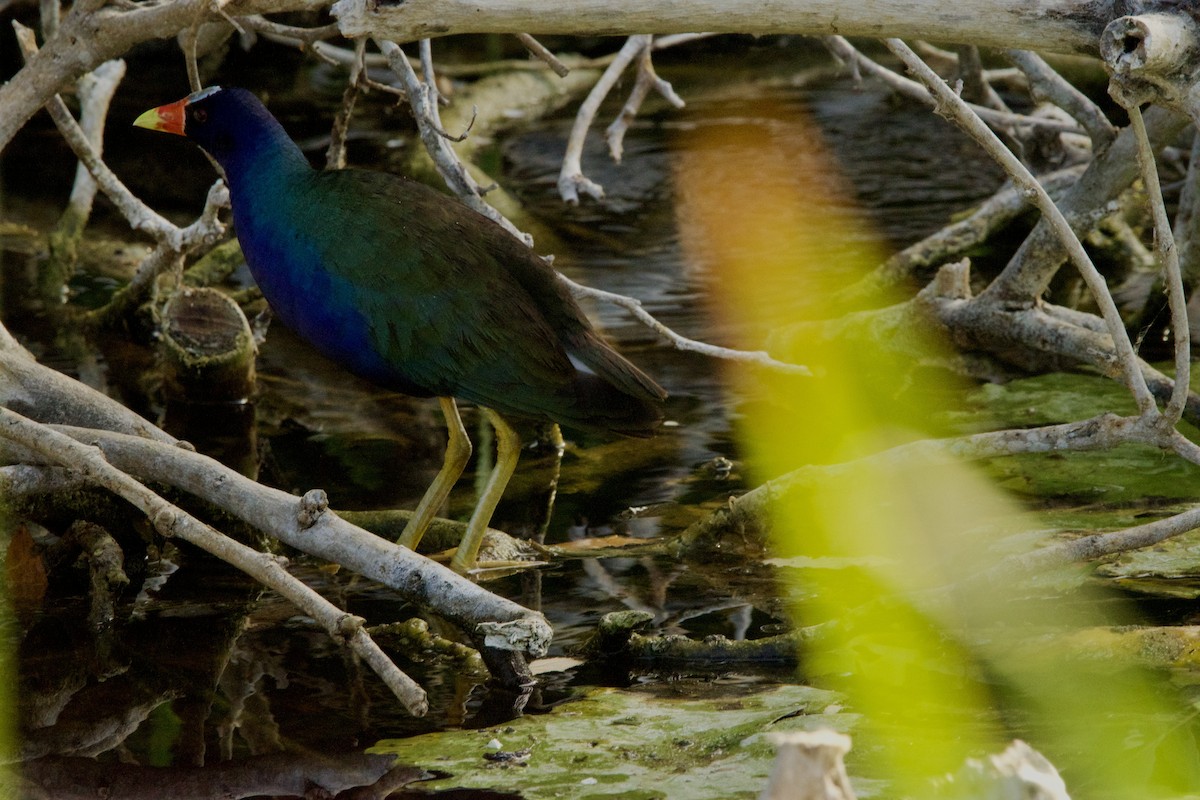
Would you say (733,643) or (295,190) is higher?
(295,190)

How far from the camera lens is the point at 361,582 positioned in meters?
4.20

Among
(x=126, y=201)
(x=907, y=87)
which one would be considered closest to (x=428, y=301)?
(x=126, y=201)

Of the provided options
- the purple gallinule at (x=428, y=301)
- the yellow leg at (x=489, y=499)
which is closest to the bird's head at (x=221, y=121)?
the purple gallinule at (x=428, y=301)

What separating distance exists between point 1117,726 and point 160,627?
237 cm

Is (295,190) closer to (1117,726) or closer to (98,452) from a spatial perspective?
(98,452)

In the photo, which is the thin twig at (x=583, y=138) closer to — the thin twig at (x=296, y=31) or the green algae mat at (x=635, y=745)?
the thin twig at (x=296, y=31)

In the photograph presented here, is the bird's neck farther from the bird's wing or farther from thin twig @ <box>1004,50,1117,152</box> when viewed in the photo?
thin twig @ <box>1004,50,1117,152</box>

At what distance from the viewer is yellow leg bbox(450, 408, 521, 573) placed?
425 centimetres

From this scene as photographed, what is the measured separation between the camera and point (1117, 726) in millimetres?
3047

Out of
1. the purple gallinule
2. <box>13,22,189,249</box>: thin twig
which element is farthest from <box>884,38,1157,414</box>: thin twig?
<box>13,22,189,249</box>: thin twig

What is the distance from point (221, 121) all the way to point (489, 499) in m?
1.41

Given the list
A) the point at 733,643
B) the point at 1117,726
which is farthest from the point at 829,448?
the point at 1117,726

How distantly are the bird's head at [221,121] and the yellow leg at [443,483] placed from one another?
96 centimetres

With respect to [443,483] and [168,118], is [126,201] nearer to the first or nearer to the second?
[168,118]
